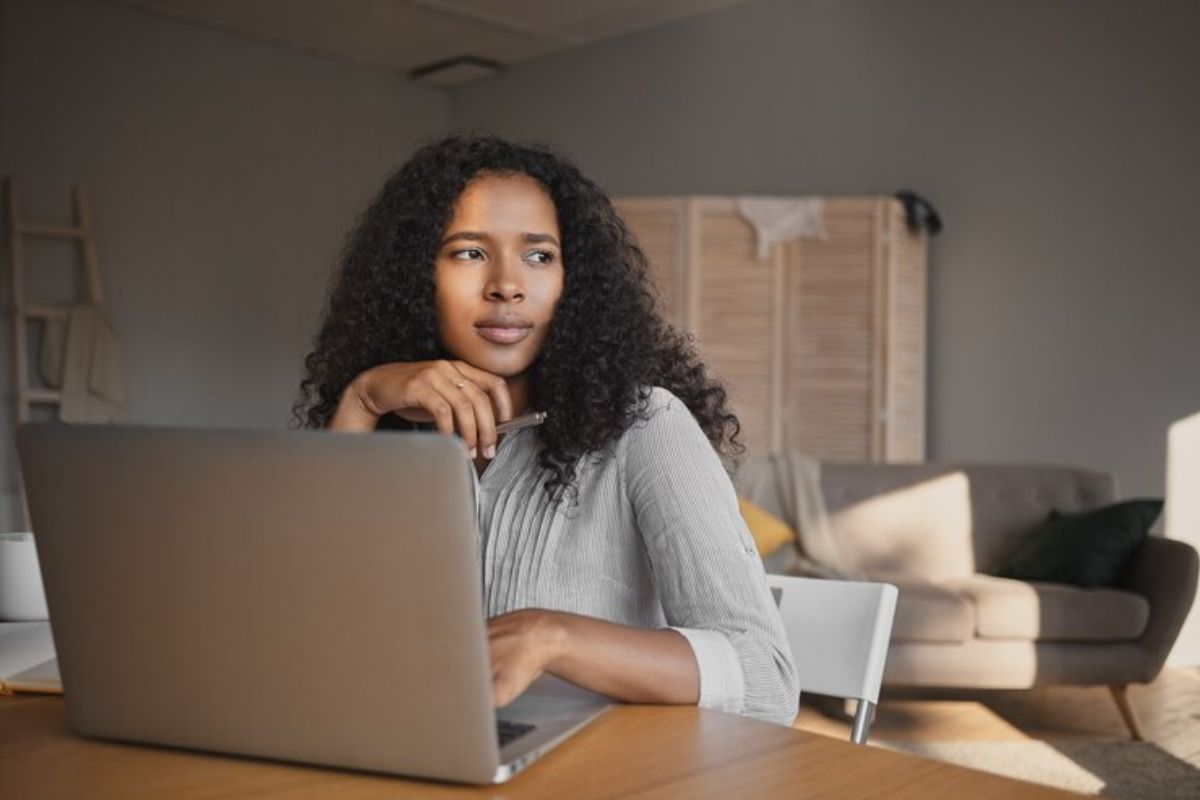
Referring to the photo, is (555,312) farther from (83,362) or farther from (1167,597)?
(83,362)

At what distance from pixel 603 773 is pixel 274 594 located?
0.23 meters

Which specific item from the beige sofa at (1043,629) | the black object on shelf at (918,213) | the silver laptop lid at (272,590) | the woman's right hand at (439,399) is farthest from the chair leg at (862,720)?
the black object on shelf at (918,213)

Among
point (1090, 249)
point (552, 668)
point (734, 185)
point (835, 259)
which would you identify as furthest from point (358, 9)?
point (552, 668)

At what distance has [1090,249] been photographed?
6109mm

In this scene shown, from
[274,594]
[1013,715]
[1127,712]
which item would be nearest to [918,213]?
[1013,715]

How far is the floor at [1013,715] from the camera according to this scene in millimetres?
4043

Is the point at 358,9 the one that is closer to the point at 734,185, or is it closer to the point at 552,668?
the point at 734,185

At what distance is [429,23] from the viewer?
703 centimetres

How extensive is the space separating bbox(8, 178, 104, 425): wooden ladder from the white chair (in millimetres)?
5398

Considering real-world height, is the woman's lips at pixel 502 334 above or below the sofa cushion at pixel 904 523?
above

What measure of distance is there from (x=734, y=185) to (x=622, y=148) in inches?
30.6

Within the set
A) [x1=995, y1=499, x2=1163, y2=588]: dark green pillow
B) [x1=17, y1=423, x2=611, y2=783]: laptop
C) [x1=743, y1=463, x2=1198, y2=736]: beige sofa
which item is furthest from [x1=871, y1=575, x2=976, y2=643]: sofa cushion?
[x1=17, y1=423, x2=611, y2=783]: laptop

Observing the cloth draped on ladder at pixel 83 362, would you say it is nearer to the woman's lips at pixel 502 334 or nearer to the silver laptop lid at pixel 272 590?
the woman's lips at pixel 502 334

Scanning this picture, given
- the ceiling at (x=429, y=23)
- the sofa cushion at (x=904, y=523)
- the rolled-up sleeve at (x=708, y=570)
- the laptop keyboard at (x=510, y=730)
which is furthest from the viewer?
the ceiling at (x=429, y=23)
